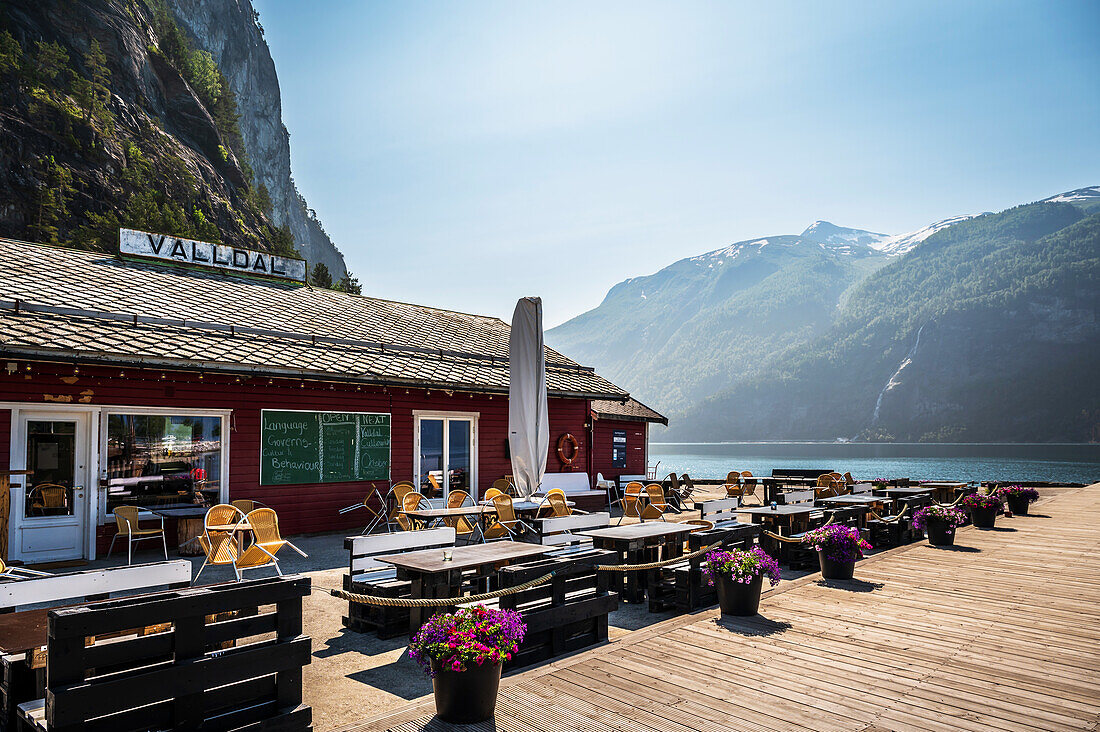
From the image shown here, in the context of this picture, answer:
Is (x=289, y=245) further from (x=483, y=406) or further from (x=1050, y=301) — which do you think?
(x=1050, y=301)

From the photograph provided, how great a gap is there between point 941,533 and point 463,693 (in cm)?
886

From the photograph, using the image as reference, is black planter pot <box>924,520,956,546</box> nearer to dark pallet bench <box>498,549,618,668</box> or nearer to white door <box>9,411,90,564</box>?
dark pallet bench <box>498,549,618,668</box>

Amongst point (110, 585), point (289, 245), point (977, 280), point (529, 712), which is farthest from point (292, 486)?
point (977, 280)

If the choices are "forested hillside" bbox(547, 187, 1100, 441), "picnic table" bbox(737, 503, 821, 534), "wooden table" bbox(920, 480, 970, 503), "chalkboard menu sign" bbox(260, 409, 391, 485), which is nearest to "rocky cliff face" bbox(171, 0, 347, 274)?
"chalkboard menu sign" bbox(260, 409, 391, 485)

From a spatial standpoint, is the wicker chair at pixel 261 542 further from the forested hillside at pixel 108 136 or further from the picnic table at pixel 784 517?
the forested hillside at pixel 108 136

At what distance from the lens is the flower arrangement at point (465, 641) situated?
3.71 m

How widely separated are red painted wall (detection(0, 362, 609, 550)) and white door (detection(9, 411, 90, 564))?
0.25 metres

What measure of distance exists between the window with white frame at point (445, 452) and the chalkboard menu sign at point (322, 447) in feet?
2.52

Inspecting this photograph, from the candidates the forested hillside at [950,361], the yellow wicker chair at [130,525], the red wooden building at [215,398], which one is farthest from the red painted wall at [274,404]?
the forested hillside at [950,361]

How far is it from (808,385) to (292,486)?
476ft

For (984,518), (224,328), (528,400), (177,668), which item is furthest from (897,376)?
(177,668)

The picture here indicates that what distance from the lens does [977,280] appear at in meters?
144

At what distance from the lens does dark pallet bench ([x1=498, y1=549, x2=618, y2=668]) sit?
4.79 metres

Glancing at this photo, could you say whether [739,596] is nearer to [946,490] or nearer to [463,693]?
[463,693]
